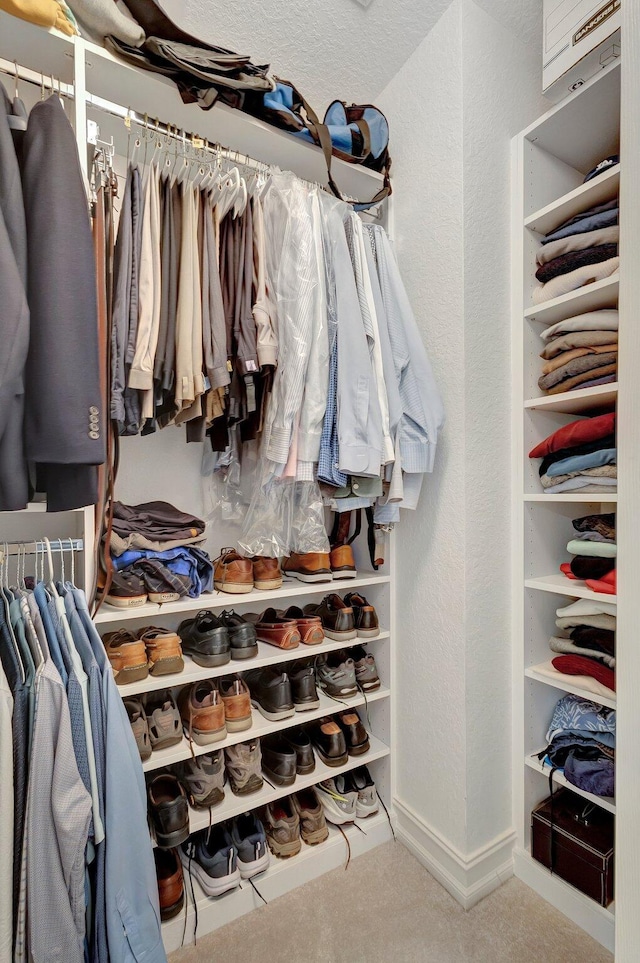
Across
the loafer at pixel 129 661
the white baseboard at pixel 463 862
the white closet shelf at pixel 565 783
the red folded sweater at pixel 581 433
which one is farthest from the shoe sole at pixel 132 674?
the red folded sweater at pixel 581 433

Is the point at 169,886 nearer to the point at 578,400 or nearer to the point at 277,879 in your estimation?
the point at 277,879

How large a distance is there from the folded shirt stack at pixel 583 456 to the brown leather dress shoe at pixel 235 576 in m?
0.91

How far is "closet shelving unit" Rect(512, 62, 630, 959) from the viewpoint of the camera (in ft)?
4.45

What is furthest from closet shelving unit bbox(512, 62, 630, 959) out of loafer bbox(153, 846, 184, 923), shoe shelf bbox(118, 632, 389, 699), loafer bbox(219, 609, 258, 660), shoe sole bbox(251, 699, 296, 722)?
loafer bbox(153, 846, 184, 923)

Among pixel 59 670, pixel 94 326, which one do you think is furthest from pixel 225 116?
pixel 59 670

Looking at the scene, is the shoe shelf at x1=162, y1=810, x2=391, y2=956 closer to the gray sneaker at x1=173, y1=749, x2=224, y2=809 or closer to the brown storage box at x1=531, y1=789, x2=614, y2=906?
the gray sneaker at x1=173, y1=749, x2=224, y2=809

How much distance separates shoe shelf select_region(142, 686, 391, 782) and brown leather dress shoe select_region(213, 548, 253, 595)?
376 mm

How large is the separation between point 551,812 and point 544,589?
0.62 metres

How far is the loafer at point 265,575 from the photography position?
1.40 metres

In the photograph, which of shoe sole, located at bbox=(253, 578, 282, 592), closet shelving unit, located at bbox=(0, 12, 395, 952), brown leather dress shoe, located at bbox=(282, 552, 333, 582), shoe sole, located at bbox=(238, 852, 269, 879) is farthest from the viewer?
brown leather dress shoe, located at bbox=(282, 552, 333, 582)

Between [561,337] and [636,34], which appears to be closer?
[636,34]

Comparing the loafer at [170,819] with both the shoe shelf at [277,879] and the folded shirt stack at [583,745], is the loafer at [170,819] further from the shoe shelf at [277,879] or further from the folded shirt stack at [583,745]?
the folded shirt stack at [583,745]

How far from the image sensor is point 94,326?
0.86 metres

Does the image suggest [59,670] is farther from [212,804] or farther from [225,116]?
[225,116]
